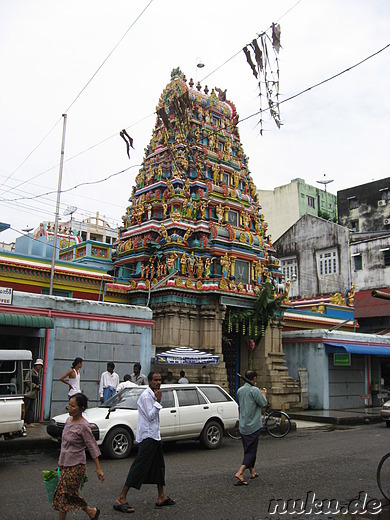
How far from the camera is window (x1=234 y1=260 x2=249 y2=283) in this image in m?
23.8

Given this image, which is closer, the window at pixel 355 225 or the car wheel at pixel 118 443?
the car wheel at pixel 118 443

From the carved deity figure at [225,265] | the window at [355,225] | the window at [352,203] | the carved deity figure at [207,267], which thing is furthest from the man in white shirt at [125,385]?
the window at [352,203]

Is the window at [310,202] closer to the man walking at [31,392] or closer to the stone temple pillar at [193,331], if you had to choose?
the stone temple pillar at [193,331]

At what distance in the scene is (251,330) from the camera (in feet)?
75.8

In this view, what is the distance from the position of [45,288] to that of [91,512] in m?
16.2

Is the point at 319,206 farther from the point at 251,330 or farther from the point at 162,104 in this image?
the point at 251,330

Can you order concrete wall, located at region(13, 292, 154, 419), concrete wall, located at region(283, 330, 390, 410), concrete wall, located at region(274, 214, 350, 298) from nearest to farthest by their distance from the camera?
concrete wall, located at region(13, 292, 154, 419)
concrete wall, located at region(283, 330, 390, 410)
concrete wall, located at region(274, 214, 350, 298)

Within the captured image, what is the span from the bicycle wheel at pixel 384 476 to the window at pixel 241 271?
16536 millimetres

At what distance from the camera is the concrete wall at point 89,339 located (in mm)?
15894

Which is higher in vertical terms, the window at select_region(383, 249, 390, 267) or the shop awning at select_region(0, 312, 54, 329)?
the window at select_region(383, 249, 390, 267)

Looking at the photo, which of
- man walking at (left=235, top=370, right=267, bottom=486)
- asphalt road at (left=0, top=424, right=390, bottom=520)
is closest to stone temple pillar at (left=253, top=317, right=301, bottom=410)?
asphalt road at (left=0, top=424, right=390, bottom=520)

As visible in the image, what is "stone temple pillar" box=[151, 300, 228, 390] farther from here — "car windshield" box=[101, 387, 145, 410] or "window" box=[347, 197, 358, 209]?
"window" box=[347, 197, 358, 209]

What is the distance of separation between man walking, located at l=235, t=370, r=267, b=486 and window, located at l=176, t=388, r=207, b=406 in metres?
3.31

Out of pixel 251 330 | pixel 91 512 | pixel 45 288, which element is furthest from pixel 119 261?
pixel 91 512
